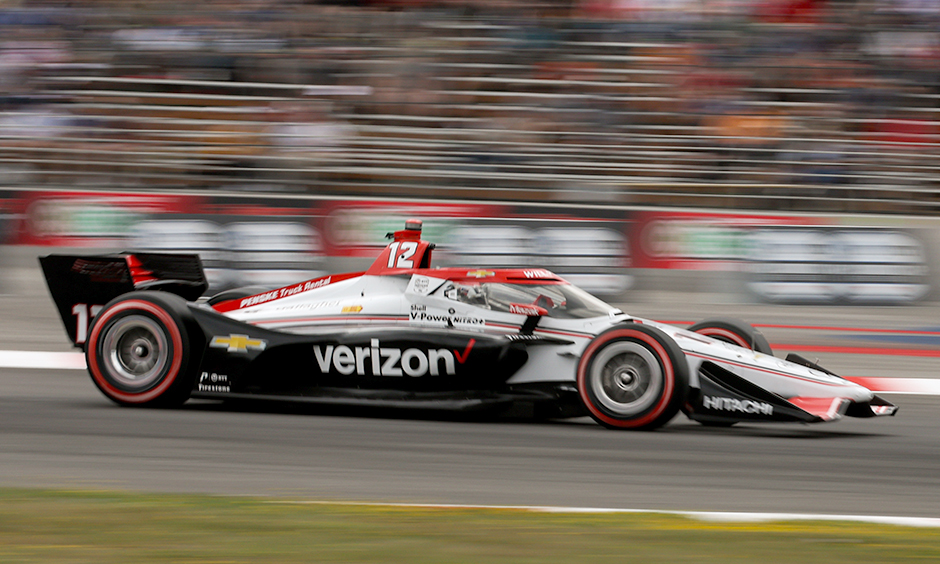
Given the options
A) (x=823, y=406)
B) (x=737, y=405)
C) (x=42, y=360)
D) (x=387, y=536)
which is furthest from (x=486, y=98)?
(x=387, y=536)

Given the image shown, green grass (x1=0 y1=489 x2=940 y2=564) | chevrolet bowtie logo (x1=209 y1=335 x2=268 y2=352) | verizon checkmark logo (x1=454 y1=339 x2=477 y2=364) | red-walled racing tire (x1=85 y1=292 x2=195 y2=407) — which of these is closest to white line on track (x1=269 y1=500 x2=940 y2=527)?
green grass (x1=0 y1=489 x2=940 y2=564)

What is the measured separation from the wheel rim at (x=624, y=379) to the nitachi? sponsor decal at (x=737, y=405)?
0.32m

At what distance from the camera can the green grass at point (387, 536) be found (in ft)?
12.6

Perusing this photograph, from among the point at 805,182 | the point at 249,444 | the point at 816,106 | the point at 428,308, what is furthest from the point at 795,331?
the point at 249,444

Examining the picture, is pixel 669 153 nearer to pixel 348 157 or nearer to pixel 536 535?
pixel 348 157

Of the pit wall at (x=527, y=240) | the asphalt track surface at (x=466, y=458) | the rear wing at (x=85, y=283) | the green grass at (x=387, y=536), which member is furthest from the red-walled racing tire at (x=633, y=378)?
the pit wall at (x=527, y=240)

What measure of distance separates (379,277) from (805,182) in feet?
27.7

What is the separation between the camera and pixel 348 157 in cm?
1456

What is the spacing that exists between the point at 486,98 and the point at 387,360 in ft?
29.7

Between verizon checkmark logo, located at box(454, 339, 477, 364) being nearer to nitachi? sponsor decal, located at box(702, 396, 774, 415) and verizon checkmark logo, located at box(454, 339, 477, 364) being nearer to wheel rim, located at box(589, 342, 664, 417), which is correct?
wheel rim, located at box(589, 342, 664, 417)

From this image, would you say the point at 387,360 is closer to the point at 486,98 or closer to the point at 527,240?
the point at 527,240

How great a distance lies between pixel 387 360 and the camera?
6844 millimetres

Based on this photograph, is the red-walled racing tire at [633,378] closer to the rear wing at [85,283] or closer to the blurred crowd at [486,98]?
the rear wing at [85,283]

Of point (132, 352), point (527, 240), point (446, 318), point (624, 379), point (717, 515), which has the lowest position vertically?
point (717, 515)
